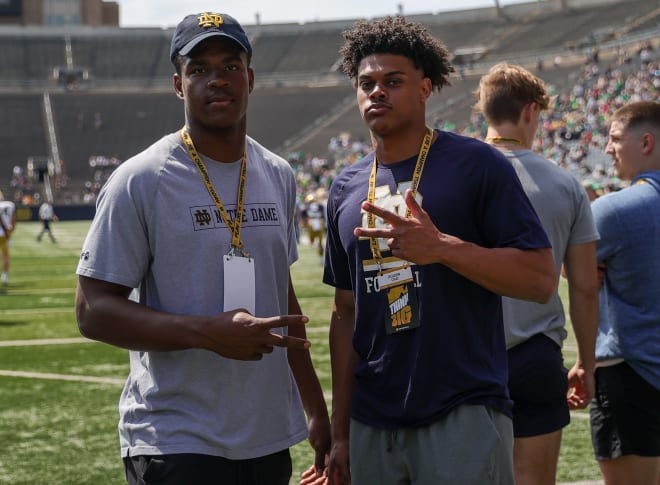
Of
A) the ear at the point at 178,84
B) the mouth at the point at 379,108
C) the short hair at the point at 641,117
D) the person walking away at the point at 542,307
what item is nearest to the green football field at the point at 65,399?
the person walking away at the point at 542,307

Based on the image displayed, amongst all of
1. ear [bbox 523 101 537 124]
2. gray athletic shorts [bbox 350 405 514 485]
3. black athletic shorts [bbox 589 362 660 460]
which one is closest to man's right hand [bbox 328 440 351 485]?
gray athletic shorts [bbox 350 405 514 485]

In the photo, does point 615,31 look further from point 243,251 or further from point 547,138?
point 243,251

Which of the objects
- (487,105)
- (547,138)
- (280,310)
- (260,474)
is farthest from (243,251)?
(547,138)

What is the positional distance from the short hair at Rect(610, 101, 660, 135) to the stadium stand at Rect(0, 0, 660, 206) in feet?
144

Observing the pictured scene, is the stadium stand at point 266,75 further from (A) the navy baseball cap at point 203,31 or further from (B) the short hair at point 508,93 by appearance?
(A) the navy baseball cap at point 203,31

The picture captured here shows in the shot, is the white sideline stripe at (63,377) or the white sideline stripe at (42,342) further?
the white sideline stripe at (42,342)

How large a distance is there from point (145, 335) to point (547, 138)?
37.6 metres

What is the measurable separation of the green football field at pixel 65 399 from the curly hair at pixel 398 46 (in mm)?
3225

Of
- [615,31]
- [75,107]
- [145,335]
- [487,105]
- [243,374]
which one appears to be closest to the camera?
[145,335]

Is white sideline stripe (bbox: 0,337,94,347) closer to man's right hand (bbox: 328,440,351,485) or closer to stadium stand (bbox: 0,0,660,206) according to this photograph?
man's right hand (bbox: 328,440,351,485)

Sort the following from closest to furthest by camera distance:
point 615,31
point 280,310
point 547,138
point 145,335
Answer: point 145,335 < point 280,310 < point 547,138 < point 615,31

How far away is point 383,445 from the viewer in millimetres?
2793

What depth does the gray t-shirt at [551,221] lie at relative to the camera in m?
3.66

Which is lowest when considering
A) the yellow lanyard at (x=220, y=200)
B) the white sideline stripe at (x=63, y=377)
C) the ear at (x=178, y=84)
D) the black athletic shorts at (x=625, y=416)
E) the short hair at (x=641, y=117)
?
the white sideline stripe at (x=63, y=377)
